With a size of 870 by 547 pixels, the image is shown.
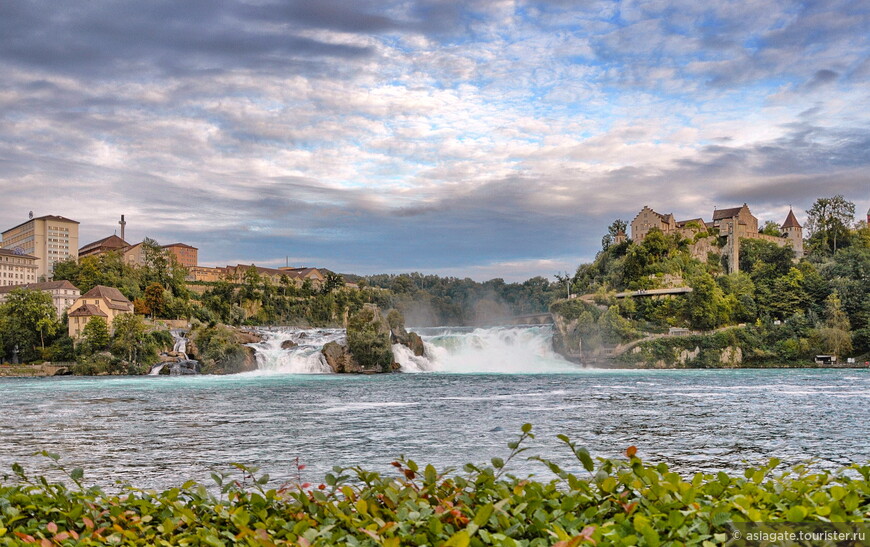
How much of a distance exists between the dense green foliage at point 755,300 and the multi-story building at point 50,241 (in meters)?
88.4

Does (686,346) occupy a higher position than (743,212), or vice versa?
(743,212)

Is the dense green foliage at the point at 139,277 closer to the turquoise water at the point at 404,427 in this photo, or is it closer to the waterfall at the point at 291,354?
the waterfall at the point at 291,354

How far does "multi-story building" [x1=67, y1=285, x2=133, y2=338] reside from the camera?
70938mm

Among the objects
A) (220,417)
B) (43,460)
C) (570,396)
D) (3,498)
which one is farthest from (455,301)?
(3,498)

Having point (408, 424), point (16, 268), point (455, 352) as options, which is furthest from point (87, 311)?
point (408, 424)

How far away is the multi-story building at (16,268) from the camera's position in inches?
4331

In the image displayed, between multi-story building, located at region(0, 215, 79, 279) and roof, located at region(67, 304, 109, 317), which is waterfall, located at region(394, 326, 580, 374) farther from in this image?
multi-story building, located at region(0, 215, 79, 279)

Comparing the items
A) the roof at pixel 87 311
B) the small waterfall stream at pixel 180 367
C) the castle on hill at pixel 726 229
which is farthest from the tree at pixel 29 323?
the castle on hill at pixel 726 229

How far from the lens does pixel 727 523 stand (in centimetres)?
348

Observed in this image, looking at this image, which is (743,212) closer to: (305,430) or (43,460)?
(305,430)

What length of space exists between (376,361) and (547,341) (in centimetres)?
2164

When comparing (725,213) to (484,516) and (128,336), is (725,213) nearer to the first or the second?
(128,336)

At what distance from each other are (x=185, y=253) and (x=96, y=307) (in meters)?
71.0

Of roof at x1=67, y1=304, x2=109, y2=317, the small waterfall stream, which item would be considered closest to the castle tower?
the small waterfall stream
